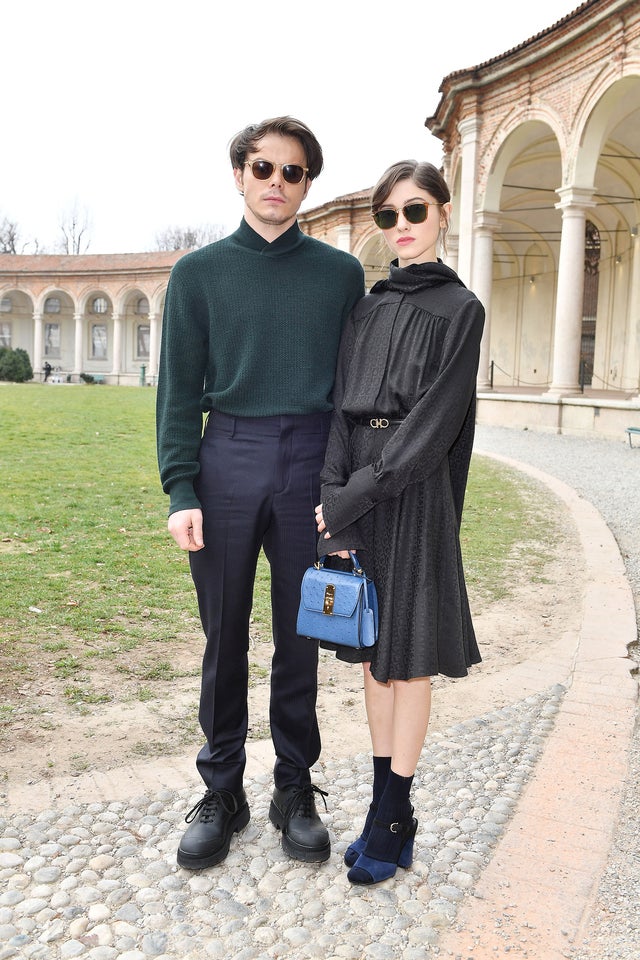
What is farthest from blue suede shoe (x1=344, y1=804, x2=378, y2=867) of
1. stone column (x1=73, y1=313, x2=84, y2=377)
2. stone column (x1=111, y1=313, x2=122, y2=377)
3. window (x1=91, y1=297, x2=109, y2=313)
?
window (x1=91, y1=297, x2=109, y2=313)

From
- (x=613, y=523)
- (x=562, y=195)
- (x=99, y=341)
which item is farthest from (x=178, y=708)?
(x=99, y=341)

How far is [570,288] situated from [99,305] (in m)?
45.3

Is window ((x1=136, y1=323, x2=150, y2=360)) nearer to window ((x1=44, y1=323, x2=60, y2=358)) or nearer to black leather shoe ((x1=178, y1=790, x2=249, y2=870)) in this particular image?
window ((x1=44, y1=323, x2=60, y2=358))

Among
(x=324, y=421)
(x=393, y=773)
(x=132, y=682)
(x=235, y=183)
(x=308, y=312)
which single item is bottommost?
(x=132, y=682)

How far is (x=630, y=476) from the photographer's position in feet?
37.8

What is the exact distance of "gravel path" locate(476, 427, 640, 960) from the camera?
2.14 metres

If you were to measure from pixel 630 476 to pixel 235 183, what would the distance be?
33.3 feet

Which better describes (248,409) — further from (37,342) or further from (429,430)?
(37,342)

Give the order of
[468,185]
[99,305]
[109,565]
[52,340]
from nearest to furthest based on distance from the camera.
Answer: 1. [109,565]
2. [468,185]
3. [99,305]
4. [52,340]

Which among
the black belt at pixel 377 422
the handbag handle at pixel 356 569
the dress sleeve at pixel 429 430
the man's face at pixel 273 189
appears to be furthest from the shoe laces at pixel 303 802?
the man's face at pixel 273 189

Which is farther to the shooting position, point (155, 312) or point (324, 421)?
point (155, 312)

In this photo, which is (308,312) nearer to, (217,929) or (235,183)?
(235,183)

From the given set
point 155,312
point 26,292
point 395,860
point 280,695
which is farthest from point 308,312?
point 26,292

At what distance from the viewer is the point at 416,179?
2.33 m
